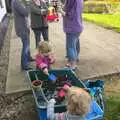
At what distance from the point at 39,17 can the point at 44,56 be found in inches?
50.9

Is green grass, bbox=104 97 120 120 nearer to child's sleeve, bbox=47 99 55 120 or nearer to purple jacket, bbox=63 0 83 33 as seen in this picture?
child's sleeve, bbox=47 99 55 120

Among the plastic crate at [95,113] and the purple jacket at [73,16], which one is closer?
the plastic crate at [95,113]

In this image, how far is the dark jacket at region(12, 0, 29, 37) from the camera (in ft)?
19.9

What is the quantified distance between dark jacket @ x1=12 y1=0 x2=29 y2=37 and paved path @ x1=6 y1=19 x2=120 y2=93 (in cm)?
78

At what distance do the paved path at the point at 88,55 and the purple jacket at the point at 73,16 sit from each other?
2.67 feet

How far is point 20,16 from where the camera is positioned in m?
6.21

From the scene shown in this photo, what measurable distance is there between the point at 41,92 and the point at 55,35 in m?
5.50

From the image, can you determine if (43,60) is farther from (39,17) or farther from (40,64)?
(39,17)

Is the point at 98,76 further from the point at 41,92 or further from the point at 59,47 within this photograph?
the point at 59,47

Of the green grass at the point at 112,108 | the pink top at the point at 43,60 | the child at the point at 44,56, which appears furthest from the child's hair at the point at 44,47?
the green grass at the point at 112,108

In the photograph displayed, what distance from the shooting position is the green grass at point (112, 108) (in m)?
4.78

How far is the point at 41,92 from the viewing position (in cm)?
474

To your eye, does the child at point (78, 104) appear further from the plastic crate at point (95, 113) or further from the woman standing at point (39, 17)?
the woman standing at point (39, 17)

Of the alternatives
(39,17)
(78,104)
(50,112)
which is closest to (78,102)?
(78,104)
